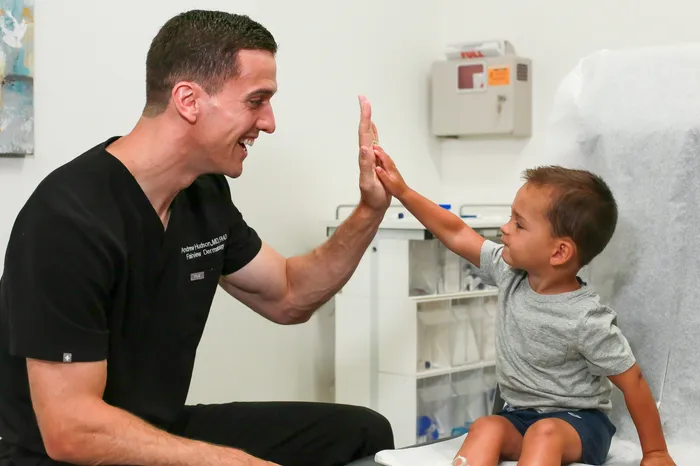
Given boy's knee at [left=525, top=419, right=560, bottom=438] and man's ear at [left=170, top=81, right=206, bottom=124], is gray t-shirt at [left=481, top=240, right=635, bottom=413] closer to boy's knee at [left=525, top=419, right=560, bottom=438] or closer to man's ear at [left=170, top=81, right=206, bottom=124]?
boy's knee at [left=525, top=419, right=560, bottom=438]

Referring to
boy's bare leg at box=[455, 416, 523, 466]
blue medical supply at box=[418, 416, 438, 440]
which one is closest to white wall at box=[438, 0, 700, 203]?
blue medical supply at box=[418, 416, 438, 440]

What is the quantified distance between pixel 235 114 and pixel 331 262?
38cm

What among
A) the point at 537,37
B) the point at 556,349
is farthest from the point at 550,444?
the point at 537,37

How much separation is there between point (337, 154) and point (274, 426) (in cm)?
110

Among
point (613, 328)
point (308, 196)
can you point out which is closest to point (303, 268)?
point (613, 328)

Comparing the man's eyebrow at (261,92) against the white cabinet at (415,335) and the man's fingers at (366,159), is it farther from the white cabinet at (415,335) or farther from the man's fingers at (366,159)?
the white cabinet at (415,335)

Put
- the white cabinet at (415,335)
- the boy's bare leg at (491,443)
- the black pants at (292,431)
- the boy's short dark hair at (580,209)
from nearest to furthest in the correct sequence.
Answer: the boy's bare leg at (491,443), the boy's short dark hair at (580,209), the black pants at (292,431), the white cabinet at (415,335)

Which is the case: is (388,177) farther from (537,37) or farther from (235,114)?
(537,37)

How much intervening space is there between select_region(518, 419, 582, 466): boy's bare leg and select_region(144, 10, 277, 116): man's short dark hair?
739 millimetres

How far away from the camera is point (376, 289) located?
2.24 metres

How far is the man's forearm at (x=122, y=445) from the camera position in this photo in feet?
3.84

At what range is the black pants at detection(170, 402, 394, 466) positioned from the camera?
1.53 m

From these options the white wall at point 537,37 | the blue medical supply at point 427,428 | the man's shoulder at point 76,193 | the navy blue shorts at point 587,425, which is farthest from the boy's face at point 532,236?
the white wall at point 537,37

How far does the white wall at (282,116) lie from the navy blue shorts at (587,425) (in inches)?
38.0
